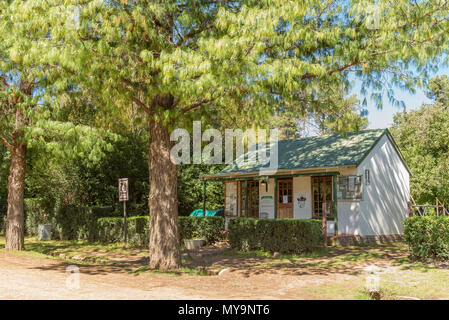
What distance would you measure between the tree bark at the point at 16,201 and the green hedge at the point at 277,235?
8194 mm

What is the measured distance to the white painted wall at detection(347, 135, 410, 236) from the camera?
56.9 ft

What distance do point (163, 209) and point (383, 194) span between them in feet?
36.9

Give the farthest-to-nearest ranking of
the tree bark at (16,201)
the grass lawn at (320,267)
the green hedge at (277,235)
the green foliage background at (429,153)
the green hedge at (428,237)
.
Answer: the green foliage background at (429,153)
the tree bark at (16,201)
the green hedge at (277,235)
the green hedge at (428,237)
the grass lawn at (320,267)

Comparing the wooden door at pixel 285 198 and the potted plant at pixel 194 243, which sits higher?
the wooden door at pixel 285 198

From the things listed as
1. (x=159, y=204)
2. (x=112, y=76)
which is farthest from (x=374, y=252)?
(x=112, y=76)

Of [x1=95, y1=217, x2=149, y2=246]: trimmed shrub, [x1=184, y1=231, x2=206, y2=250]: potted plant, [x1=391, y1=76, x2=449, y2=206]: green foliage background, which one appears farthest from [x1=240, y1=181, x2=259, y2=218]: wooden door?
[x1=391, y1=76, x2=449, y2=206]: green foliage background

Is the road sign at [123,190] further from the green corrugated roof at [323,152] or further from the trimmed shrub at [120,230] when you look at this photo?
the green corrugated roof at [323,152]

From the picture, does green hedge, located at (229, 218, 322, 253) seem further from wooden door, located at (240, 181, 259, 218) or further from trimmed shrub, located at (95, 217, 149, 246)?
wooden door, located at (240, 181, 259, 218)

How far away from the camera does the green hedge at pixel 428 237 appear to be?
454 inches

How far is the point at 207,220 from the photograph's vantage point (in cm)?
1748

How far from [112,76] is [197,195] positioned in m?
17.8

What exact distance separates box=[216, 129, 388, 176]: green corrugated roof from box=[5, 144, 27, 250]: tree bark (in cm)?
950

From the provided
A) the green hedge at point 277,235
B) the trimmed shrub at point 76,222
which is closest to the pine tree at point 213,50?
the green hedge at point 277,235

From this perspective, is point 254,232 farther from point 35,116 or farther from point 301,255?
point 35,116
